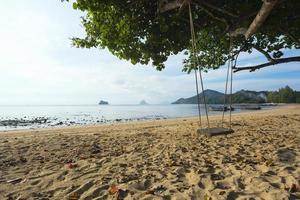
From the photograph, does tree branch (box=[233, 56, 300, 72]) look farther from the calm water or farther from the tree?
the calm water

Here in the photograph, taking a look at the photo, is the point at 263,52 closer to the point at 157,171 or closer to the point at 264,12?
the point at 264,12

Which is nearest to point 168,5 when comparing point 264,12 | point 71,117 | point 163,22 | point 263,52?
point 163,22

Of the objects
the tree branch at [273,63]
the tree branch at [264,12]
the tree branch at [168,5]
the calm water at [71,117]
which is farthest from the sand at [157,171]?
the calm water at [71,117]

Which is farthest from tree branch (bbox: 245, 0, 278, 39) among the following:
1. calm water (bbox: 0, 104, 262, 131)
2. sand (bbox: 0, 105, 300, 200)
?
calm water (bbox: 0, 104, 262, 131)

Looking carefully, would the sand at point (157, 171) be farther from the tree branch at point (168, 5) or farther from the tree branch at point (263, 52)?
the tree branch at point (263, 52)

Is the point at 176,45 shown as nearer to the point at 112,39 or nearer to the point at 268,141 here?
the point at 112,39

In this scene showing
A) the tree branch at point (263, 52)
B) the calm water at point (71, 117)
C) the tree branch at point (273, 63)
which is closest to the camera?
the tree branch at point (273, 63)

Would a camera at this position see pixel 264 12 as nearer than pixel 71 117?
Yes

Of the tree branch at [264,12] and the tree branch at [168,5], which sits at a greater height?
the tree branch at [168,5]

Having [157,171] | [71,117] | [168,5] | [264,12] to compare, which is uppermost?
[168,5]

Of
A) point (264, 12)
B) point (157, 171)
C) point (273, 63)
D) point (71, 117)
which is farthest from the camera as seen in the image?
point (71, 117)

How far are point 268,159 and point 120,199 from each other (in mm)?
3290

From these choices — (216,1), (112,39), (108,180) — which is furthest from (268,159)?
(112,39)

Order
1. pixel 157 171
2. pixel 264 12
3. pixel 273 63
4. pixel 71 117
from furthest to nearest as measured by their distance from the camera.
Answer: pixel 71 117 → pixel 273 63 → pixel 264 12 → pixel 157 171
